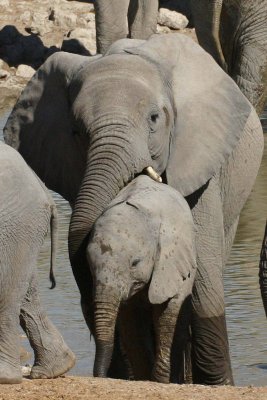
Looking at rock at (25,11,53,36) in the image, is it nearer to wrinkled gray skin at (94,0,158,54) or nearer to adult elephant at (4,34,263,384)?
wrinkled gray skin at (94,0,158,54)

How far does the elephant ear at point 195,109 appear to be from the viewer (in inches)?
255

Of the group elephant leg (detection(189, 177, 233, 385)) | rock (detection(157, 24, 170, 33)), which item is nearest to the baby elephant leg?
elephant leg (detection(189, 177, 233, 385))

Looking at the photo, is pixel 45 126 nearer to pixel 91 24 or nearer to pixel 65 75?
pixel 65 75

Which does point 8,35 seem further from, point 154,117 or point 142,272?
point 142,272

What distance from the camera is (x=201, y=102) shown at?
662cm

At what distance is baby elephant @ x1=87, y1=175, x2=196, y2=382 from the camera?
5.90m

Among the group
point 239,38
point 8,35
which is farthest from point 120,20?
point 239,38

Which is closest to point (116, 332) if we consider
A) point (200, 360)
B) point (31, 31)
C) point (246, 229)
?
point (200, 360)

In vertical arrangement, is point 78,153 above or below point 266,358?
above

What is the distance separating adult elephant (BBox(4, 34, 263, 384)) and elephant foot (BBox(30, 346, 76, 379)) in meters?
0.22

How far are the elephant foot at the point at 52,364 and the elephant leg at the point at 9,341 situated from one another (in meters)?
0.12

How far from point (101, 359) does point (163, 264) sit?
0.42 meters

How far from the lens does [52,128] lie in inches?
260

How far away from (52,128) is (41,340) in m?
0.92
